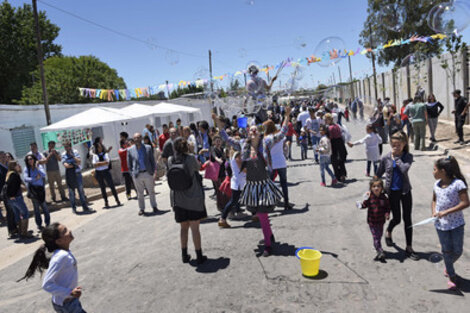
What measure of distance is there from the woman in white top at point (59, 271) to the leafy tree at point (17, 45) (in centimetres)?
3806

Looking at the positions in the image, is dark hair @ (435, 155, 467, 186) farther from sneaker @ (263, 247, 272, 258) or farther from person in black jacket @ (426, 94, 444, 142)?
person in black jacket @ (426, 94, 444, 142)

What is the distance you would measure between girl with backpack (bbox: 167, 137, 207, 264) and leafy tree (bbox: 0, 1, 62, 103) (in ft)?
120

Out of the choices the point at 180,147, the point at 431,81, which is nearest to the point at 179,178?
the point at 180,147

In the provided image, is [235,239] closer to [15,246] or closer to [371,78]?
[15,246]

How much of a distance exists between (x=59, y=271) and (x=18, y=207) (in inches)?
225

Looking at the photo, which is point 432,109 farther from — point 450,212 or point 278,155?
point 450,212

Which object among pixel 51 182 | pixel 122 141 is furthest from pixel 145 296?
pixel 51 182

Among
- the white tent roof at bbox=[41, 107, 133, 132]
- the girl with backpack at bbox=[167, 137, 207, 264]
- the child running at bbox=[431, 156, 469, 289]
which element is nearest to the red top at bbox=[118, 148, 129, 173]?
the white tent roof at bbox=[41, 107, 133, 132]

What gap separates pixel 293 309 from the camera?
3.57m

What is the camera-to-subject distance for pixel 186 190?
15.6ft

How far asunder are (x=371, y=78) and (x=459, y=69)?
23.0 meters

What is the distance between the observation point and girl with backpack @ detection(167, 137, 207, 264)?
4.71m

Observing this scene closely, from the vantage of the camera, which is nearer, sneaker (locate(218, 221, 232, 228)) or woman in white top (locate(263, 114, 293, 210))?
woman in white top (locate(263, 114, 293, 210))

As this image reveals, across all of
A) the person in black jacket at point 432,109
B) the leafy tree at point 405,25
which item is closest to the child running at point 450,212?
the person in black jacket at point 432,109
